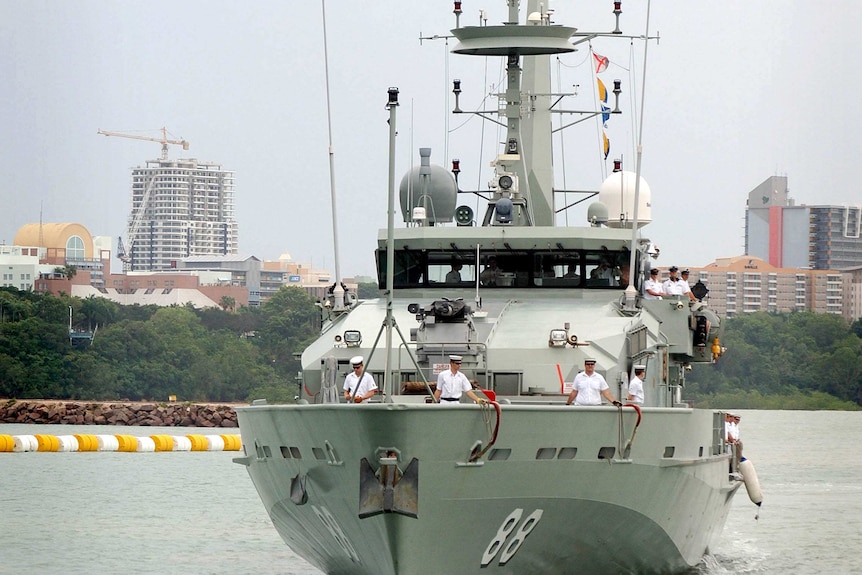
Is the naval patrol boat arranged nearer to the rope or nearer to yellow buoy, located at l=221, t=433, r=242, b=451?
the rope

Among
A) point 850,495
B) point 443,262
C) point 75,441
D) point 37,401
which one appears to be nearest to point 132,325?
point 37,401

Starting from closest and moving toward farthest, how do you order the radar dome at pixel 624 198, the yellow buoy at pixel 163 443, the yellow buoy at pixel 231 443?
the radar dome at pixel 624 198 < the yellow buoy at pixel 163 443 < the yellow buoy at pixel 231 443

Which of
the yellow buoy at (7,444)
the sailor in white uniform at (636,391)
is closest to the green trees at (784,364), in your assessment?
the yellow buoy at (7,444)

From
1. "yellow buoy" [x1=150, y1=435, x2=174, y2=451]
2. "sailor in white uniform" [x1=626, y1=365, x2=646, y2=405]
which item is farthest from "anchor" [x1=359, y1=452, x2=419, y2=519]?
"yellow buoy" [x1=150, y1=435, x2=174, y2=451]

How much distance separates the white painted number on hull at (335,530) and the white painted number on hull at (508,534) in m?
1.61

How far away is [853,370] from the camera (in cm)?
9038

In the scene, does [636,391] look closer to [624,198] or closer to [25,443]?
[624,198]

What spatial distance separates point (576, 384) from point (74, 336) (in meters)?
65.7

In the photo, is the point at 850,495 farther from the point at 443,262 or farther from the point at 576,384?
the point at 576,384

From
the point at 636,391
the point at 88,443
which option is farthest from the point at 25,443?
the point at 636,391

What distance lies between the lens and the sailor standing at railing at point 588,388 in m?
20.6

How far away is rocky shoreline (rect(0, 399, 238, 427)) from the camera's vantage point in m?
73.1

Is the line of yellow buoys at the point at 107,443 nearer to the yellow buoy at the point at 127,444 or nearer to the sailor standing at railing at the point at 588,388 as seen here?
the yellow buoy at the point at 127,444

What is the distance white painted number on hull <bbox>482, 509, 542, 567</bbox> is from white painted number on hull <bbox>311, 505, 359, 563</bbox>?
1.61 meters
